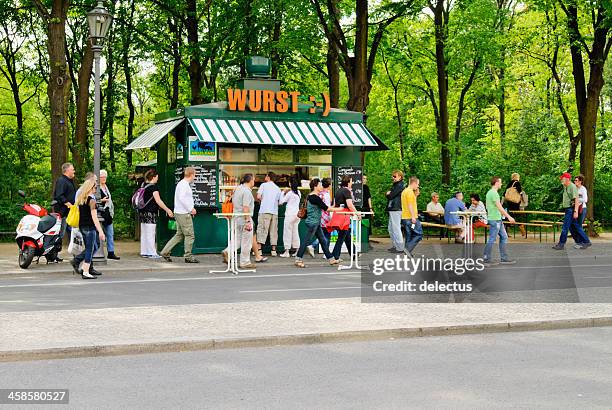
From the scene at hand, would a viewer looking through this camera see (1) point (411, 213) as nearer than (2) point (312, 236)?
No

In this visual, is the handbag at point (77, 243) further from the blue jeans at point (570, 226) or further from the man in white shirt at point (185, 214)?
the blue jeans at point (570, 226)

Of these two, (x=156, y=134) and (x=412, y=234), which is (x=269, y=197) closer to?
(x=156, y=134)

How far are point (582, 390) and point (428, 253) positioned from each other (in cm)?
507

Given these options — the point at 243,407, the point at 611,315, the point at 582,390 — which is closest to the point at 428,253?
the point at 611,315

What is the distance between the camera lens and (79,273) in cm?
1560

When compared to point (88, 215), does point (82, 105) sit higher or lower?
higher

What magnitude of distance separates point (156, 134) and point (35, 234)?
450cm

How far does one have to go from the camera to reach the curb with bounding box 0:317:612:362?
8.18 metres

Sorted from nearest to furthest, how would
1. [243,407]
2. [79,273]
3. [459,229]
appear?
[243,407], [79,273], [459,229]

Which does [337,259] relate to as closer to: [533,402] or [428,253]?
[428,253]

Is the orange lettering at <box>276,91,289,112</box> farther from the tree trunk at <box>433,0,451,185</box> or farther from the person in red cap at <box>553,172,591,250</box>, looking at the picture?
the tree trunk at <box>433,0,451,185</box>

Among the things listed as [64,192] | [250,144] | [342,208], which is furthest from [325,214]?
[64,192]

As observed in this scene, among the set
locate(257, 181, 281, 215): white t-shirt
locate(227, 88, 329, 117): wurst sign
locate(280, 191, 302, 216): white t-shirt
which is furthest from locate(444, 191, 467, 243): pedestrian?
locate(257, 181, 281, 215): white t-shirt

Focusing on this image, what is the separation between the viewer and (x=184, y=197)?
17.7 meters
